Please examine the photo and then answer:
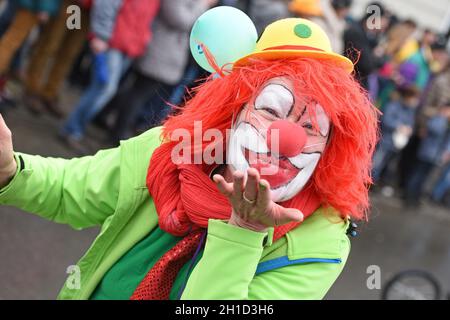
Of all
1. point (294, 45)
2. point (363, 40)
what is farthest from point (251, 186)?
point (363, 40)

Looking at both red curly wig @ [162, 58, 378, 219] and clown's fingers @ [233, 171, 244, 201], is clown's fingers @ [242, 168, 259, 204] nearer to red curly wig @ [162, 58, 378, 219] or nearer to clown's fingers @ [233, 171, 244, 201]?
clown's fingers @ [233, 171, 244, 201]

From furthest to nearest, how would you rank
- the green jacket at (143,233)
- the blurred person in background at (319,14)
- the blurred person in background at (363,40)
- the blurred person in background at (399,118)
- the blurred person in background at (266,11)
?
the blurred person in background at (399,118)
the blurred person in background at (363,40)
the blurred person in background at (266,11)
the blurred person in background at (319,14)
the green jacket at (143,233)

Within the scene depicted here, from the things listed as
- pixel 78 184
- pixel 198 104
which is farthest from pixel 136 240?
pixel 198 104

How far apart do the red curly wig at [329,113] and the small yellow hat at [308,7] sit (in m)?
2.73

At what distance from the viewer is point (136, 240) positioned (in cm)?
188

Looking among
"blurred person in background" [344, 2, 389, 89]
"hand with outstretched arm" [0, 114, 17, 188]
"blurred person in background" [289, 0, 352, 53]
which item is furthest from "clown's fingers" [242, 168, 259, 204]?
"blurred person in background" [344, 2, 389, 89]

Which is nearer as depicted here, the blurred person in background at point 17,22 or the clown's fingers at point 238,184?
the clown's fingers at point 238,184

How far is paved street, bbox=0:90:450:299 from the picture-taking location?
3.49m

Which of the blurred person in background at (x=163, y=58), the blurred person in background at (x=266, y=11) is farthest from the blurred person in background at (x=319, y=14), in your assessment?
the blurred person in background at (x=163, y=58)

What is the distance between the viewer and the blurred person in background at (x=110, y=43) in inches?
188

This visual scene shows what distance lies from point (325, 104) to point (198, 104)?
363 millimetres

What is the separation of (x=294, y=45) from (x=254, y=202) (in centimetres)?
50

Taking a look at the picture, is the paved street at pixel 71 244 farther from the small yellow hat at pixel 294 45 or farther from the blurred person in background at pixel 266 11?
the blurred person in background at pixel 266 11

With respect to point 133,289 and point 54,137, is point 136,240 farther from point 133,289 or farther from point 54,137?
point 54,137
